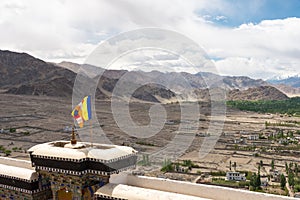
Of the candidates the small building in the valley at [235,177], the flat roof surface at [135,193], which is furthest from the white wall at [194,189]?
the small building in the valley at [235,177]

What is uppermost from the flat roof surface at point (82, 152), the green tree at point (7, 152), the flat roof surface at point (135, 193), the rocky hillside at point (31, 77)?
the rocky hillside at point (31, 77)

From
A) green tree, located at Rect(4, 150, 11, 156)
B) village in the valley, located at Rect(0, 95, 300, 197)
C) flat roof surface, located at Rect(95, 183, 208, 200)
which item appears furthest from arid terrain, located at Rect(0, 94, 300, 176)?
flat roof surface, located at Rect(95, 183, 208, 200)

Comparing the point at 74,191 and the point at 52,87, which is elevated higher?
the point at 52,87

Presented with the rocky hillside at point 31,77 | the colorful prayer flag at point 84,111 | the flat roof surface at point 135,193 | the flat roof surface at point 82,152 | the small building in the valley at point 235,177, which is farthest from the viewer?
the rocky hillside at point 31,77

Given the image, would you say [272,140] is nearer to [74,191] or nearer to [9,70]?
[74,191]

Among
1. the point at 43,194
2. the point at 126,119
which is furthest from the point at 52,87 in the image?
the point at 43,194

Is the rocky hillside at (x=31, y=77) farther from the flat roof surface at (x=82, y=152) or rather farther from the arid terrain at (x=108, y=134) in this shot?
the flat roof surface at (x=82, y=152)

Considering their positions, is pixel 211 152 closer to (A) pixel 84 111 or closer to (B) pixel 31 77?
(A) pixel 84 111

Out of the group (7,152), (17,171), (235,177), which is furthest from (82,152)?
(7,152)

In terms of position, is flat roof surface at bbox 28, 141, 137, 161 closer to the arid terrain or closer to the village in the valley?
the village in the valley

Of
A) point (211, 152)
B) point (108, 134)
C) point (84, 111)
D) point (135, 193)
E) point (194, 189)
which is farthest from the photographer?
point (108, 134)

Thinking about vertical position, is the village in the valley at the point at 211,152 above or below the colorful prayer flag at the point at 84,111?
below
